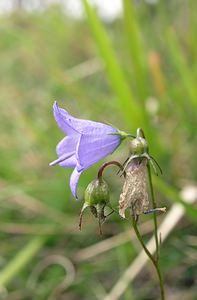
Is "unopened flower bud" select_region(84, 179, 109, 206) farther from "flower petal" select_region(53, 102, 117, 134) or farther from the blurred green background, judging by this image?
the blurred green background

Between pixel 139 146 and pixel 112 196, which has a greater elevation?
pixel 112 196

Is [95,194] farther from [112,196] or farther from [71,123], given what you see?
[112,196]

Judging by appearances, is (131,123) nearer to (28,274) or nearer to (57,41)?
(28,274)

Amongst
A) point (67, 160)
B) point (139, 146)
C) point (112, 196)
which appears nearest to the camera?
point (139, 146)

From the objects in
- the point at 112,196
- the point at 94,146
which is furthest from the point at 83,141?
the point at 112,196

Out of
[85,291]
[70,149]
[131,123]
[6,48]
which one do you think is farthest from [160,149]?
[6,48]

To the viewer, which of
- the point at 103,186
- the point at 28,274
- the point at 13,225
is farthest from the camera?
the point at 13,225

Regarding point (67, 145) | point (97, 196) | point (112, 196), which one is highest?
point (112, 196)

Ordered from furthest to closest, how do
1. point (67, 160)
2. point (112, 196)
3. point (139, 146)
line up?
point (112, 196) < point (67, 160) < point (139, 146)
